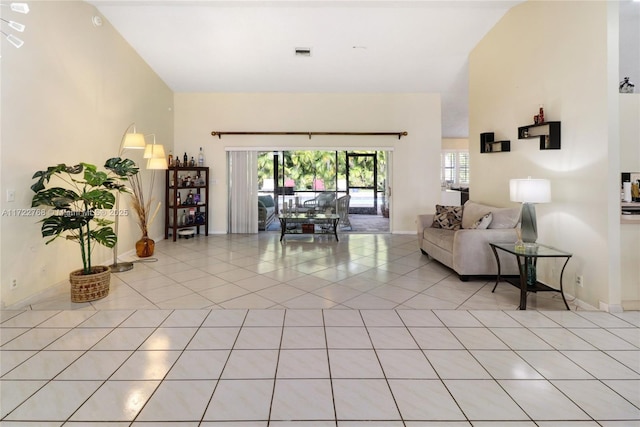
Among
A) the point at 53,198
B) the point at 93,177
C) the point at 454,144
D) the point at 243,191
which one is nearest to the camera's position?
the point at 53,198

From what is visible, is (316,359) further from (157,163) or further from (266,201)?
(266,201)

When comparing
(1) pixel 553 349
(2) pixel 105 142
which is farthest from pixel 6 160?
(1) pixel 553 349

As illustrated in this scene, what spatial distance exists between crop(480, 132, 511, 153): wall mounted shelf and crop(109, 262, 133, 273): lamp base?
5.20 meters

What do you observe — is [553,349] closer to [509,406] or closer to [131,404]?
[509,406]

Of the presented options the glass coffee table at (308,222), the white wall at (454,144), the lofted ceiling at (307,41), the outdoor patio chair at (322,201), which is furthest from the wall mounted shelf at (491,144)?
the white wall at (454,144)

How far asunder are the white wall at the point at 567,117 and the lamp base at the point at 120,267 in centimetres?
504

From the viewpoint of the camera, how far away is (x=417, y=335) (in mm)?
2426

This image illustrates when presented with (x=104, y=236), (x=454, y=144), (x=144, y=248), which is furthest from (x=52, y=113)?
(x=454, y=144)

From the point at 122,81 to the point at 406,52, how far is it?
4.41 metres

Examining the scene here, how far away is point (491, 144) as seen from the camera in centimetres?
461

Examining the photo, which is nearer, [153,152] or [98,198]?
[98,198]

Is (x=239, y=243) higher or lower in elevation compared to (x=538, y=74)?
lower

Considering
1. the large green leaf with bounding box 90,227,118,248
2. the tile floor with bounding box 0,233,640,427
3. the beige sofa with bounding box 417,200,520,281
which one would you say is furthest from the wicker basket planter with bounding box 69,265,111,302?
the beige sofa with bounding box 417,200,520,281

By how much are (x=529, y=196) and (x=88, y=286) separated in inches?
170
